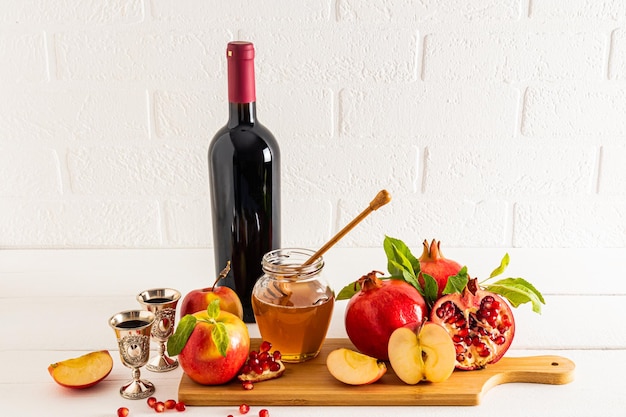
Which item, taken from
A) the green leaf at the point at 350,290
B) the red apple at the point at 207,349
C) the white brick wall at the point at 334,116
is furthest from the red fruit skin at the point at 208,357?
the white brick wall at the point at 334,116

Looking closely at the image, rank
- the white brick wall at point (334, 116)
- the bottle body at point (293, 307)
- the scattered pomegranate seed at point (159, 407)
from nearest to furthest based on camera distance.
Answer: the scattered pomegranate seed at point (159, 407) → the bottle body at point (293, 307) → the white brick wall at point (334, 116)

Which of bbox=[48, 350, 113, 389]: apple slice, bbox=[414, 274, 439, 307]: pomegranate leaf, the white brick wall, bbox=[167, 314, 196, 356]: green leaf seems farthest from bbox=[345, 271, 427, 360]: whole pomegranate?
the white brick wall

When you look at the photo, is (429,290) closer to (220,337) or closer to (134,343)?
(220,337)

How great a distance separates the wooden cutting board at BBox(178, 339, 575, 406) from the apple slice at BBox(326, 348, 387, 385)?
0.04 ft

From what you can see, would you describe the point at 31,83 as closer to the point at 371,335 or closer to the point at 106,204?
the point at 106,204

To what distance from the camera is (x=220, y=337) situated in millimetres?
990

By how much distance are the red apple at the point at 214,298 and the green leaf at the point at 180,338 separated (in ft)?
0.41

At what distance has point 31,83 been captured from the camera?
1.51 m

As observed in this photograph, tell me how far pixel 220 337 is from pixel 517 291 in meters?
0.44

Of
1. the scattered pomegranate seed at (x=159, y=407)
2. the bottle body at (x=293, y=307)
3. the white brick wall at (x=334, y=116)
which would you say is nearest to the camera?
the scattered pomegranate seed at (x=159, y=407)

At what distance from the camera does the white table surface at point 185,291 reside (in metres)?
0.98

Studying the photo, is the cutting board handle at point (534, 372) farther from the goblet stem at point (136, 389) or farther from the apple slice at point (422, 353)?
the goblet stem at point (136, 389)

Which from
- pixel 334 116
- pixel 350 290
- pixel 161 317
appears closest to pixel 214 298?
pixel 161 317

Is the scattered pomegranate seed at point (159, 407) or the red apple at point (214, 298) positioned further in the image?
the red apple at point (214, 298)
